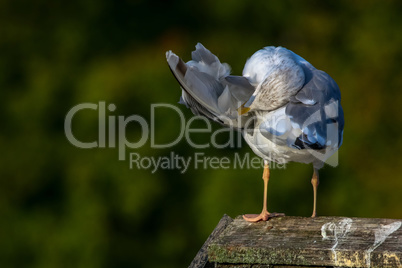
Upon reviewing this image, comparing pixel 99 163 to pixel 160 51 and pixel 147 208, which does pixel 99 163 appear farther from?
pixel 160 51

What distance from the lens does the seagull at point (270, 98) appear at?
2959 mm

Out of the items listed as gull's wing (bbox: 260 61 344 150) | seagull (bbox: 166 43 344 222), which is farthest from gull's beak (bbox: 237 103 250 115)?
gull's wing (bbox: 260 61 344 150)

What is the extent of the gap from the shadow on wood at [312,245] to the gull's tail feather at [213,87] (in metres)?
0.74

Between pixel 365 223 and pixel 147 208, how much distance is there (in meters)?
2.80

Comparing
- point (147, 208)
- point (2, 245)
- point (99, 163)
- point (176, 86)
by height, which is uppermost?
point (176, 86)

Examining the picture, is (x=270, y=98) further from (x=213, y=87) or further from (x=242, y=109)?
(x=213, y=87)

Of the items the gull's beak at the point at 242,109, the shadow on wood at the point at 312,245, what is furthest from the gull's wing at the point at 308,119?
the shadow on wood at the point at 312,245

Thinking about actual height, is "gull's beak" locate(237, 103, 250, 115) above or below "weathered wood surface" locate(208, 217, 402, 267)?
above

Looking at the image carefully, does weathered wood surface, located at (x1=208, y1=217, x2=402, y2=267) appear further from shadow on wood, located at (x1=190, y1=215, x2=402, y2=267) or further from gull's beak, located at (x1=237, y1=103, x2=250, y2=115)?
gull's beak, located at (x1=237, y1=103, x2=250, y2=115)

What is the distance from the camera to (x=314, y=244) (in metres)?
2.12

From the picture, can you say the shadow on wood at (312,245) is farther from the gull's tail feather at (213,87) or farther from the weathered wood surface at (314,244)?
the gull's tail feather at (213,87)

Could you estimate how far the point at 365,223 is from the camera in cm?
232

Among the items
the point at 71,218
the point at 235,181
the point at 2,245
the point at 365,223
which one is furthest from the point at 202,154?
the point at 365,223

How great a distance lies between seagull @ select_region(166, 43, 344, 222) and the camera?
9.71 ft
